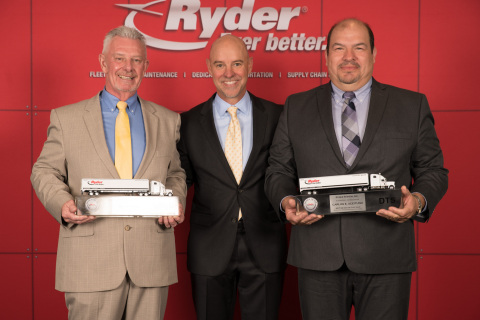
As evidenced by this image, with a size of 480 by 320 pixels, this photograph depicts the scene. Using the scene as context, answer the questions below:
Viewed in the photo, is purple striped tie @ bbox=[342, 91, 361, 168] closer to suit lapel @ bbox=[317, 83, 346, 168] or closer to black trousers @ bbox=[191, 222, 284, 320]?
suit lapel @ bbox=[317, 83, 346, 168]

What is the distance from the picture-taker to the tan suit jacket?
313cm

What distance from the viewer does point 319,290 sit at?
308cm

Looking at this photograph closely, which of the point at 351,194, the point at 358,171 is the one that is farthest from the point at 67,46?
the point at 351,194

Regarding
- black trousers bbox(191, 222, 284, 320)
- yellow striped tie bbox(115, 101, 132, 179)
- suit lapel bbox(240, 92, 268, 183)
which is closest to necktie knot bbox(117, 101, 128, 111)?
yellow striped tie bbox(115, 101, 132, 179)

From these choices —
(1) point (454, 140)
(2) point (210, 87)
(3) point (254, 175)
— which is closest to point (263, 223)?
(3) point (254, 175)

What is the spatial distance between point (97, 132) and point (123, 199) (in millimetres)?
509

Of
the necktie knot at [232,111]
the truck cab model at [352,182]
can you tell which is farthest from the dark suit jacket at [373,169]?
the necktie knot at [232,111]

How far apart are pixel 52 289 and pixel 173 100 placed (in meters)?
1.99

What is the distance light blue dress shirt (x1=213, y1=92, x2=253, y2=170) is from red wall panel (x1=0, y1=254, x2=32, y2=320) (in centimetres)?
224

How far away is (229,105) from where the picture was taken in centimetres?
399

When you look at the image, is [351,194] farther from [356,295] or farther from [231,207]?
[231,207]

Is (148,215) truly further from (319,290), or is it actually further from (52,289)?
(52,289)

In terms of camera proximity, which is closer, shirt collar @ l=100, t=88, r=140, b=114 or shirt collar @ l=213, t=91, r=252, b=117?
shirt collar @ l=100, t=88, r=140, b=114

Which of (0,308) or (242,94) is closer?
(242,94)
